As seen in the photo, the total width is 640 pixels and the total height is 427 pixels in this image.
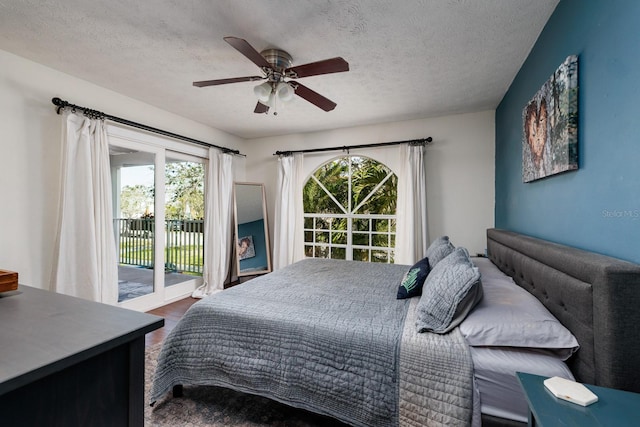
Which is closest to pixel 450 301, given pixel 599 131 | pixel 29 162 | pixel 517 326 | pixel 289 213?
pixel 517 326

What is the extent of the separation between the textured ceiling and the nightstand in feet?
6.55

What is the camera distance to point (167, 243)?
12.7ft

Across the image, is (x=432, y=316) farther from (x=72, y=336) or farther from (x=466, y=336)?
(x=72, y=336)

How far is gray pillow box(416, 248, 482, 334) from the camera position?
1.37 metres

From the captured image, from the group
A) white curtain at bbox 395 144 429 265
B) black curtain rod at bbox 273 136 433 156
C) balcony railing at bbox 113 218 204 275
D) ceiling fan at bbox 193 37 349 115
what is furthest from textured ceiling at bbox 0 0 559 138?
balcony railing at bbox 113 218 204 275

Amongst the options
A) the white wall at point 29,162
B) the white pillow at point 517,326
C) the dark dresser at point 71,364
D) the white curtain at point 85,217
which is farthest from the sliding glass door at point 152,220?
the white pillow at point 517,326

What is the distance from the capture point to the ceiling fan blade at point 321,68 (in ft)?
5.84

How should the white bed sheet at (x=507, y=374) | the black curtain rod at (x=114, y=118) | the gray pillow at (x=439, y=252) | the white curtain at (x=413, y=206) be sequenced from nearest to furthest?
the white bed sheet at (x=507, y=374)
the gray pillow at (x=439, y=252)
the black curtain rod at (x=114, y=118)
the white curtain at (x=413, y=206)

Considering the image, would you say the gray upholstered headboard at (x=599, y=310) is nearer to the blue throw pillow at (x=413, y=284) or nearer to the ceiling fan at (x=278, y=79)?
the blue throw pillow at (x=413, y=284)

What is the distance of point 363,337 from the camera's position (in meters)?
1.38

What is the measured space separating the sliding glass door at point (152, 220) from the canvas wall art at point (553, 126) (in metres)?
3.87

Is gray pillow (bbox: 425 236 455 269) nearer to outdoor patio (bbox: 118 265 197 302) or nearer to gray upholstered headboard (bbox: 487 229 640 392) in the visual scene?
gray upholstered headboard (bbox: 487 229 640 392)

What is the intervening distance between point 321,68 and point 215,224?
9.92ft

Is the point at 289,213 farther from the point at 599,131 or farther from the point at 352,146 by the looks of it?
the point at 599,131
